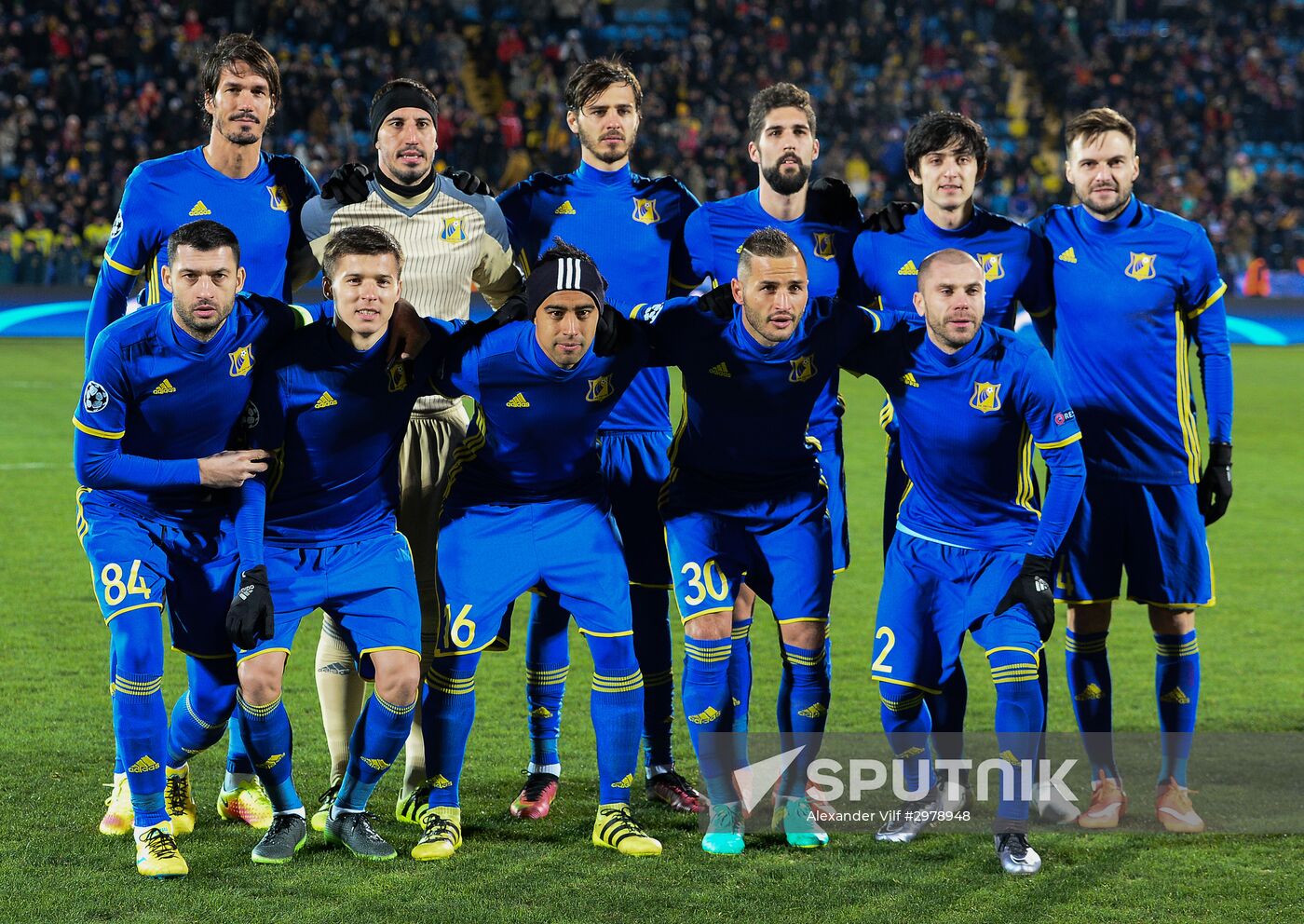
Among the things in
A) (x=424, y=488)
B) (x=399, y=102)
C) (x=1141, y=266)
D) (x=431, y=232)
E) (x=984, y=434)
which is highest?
(x=399, y=102)

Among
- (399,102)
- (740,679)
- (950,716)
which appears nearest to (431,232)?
(399,102)

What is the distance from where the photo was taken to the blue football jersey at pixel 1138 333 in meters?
5.41

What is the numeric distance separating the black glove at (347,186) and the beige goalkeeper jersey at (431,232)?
34mm

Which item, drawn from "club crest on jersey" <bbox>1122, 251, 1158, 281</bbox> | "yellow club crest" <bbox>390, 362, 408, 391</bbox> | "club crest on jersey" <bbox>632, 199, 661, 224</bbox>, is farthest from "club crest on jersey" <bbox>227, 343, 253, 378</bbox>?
"club crest on jersey" <bbox>1122, 251, 1158, 281</bbox>

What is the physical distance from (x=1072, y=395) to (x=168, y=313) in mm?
3227

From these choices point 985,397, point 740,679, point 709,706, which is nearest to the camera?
point 985,397

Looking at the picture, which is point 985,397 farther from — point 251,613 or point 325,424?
point 251,613

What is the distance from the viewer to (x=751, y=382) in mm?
5102

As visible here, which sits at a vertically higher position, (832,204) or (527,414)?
(832,204)

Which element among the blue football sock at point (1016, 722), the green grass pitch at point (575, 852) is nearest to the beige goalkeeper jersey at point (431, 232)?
the green grass pitch at point (575, 852)

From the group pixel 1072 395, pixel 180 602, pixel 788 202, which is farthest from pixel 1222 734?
pixel 180 602

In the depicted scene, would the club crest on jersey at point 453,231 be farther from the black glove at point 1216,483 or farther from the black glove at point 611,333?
the black glove at point 1216,483

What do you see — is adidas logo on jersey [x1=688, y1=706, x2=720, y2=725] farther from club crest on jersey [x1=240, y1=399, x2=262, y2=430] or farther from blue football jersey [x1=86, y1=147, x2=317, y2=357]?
blue football jersey [x1=86, y1=147, x2=317, y2=357]

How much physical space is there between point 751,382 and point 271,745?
6.57ft
